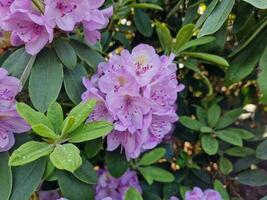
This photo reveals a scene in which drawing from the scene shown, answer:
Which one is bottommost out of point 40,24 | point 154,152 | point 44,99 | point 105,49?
point 154,152

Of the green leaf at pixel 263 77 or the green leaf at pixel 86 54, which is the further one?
the green leaf at pixel 86 54

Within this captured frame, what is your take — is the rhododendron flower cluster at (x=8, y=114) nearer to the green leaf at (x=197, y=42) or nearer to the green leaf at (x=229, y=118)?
the green leaf at (x=197, y=42)

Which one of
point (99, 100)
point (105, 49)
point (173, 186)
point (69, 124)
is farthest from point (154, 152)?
point (69, 124)

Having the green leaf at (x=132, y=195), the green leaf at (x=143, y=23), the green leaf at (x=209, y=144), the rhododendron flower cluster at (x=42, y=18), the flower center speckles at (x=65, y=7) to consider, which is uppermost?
the flower center speckles at (x=65, y=7)

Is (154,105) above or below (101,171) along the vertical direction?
above

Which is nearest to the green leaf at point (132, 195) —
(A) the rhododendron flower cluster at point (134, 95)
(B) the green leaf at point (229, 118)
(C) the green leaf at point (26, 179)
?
(A) the rhododendron flower cluster at point (134, 95)

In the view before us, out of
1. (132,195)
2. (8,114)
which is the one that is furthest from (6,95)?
(132,195)

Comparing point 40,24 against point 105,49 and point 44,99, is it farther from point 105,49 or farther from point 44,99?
point 105,49
